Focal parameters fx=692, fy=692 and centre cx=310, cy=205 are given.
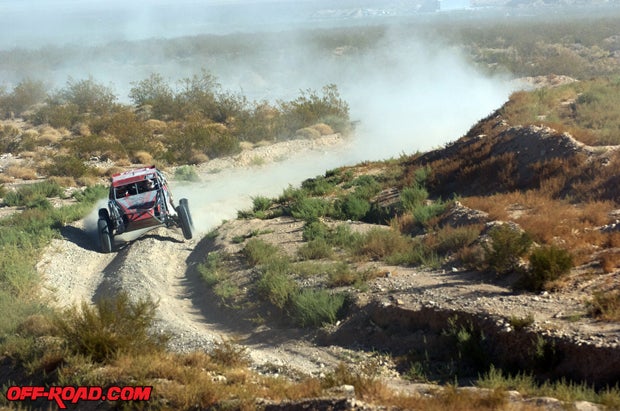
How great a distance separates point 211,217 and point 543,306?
46.4ft

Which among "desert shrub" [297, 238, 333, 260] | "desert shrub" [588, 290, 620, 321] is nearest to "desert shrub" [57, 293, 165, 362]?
"desert shrub" [297, 238, 333, 260]

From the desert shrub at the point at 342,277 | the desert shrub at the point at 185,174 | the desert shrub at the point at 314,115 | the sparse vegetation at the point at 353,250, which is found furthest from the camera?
the desert shrub at the point at 314,115

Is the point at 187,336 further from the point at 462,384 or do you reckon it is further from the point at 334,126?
the point at 334,126

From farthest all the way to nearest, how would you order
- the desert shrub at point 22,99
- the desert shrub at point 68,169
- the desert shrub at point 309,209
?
1. the desert shrub at point 22,99
2. the desert shrub at point 68,169
3. the desert shrub at point 309,209

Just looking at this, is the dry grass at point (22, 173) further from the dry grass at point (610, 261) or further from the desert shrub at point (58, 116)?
the dry grass at point (610, 261)

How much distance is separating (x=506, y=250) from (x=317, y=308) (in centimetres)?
345

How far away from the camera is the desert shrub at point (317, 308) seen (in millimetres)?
12070

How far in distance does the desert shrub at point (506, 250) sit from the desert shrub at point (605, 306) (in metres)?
2.08

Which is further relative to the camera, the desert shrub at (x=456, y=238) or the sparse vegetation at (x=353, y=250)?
the desert shrub at (x=456, y=238)

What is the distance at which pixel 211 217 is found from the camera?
22.6 meters

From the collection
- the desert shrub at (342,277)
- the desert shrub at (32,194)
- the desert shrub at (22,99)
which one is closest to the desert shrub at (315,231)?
the desert shrub at (342,277)

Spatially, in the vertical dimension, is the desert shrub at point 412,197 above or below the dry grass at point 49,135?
below

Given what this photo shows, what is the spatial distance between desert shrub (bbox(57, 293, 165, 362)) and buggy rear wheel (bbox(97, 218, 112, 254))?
8.59 m

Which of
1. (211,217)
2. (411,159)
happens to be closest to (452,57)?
(411,159)
